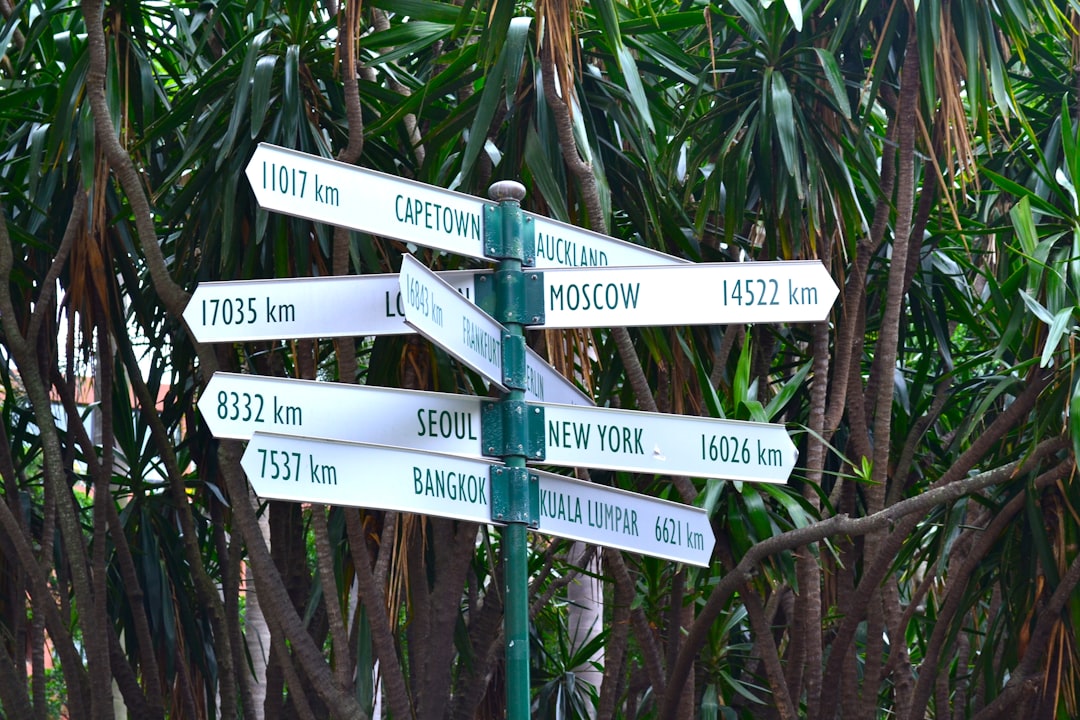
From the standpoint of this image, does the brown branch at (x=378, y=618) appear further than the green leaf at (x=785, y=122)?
No

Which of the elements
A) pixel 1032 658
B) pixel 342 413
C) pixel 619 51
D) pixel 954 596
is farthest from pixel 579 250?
pixel 1032 658

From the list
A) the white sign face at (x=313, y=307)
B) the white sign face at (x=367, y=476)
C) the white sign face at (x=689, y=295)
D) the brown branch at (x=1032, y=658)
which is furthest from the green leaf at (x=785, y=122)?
the white sign face at (x=367, y=476)

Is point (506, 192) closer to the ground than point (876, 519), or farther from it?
farther from it

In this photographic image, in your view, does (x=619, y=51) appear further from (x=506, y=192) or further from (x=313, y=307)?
(x=313, y=307)

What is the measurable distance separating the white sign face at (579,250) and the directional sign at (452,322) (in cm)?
24

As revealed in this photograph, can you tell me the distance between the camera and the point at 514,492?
8.71ft

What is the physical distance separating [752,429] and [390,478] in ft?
2.89

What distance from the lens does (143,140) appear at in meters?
4.61

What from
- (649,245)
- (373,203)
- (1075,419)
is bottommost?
(1075,419)

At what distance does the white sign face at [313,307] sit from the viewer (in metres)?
2.79

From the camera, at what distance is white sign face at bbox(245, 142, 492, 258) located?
8.98 ft

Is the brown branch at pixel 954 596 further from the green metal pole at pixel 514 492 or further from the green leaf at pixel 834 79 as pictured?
the green metal pole at pixel 514 492

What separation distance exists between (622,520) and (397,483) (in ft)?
1.88

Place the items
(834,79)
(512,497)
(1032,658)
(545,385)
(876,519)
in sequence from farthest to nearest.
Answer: (1032,658) < (834,79) < (876,519) < (545,385) < (512,497)
